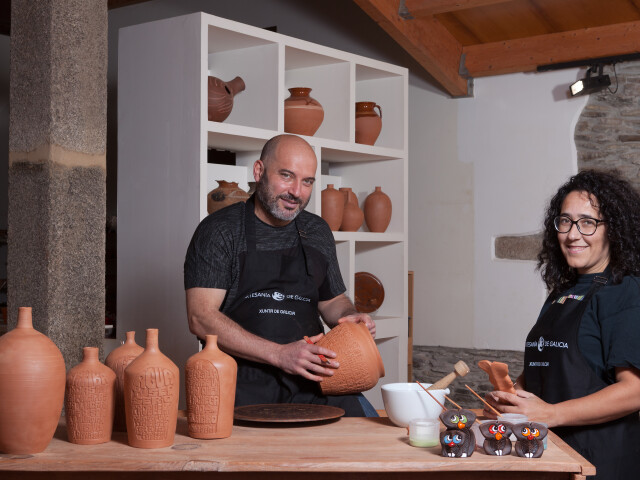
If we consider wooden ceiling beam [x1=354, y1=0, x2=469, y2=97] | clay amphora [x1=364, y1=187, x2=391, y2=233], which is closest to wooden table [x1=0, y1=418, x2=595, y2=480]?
clay amphora [x1=364, y1=187, x2=391, y2=233]

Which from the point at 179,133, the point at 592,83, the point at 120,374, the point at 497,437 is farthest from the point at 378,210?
the point at 497,437

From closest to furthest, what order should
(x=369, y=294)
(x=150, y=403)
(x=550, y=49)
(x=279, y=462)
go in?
(x=279, y=462)
(x=150, y=403)
(x=369, y=294)
(x=550, y=49)

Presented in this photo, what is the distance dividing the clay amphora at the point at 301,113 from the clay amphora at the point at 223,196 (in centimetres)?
54

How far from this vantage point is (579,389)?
196cm

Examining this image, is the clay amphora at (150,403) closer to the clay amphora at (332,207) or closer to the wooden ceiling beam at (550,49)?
the clay amphora at (332,207)

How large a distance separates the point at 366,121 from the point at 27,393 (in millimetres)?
3293

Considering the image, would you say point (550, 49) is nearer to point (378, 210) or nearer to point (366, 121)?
point (366, 121)

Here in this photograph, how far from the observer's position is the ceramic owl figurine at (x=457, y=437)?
5.37 feet

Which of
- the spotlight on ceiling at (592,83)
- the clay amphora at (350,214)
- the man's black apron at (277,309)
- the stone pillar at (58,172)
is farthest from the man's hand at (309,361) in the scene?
the spotlight on ceiling at (592,83)

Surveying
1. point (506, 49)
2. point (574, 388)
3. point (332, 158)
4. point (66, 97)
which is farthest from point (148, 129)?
point (506, 49)

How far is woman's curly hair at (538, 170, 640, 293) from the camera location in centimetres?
203

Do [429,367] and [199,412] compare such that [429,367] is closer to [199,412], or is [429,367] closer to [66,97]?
[66,97]

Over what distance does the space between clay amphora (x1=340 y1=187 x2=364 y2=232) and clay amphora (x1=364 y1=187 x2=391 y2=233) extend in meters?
0.07

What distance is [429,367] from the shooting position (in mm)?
5734
